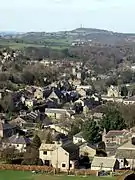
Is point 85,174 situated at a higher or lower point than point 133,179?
lower

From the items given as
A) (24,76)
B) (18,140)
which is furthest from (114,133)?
(24,76)

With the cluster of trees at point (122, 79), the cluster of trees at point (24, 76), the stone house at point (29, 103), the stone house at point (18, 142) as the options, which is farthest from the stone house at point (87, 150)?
the cluster of trees at point (122, 79)

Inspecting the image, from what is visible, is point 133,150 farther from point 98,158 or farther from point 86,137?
point 86,137

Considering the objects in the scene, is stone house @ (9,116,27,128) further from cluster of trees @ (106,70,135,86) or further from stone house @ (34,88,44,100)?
cluster of trees @ (106,70,135,86)

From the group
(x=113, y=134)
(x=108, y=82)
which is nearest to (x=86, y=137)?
(x=113, y=134)

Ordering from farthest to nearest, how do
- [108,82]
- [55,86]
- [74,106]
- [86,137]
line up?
[108,82] → [55,86] → [74,106] → [86,137]

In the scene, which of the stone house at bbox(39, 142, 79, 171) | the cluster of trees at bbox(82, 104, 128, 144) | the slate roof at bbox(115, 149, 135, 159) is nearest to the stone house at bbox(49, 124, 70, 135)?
the cluster of trees at bbox(82, 104, 128, 144)

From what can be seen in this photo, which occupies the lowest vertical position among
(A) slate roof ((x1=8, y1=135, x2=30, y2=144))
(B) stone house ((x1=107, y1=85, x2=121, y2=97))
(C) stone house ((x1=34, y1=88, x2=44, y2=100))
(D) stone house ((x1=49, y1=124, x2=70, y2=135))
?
(B) stone house ((x1=107, y1=85, x2=121, y2=97))

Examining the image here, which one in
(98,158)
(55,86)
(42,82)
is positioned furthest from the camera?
(42,82)
